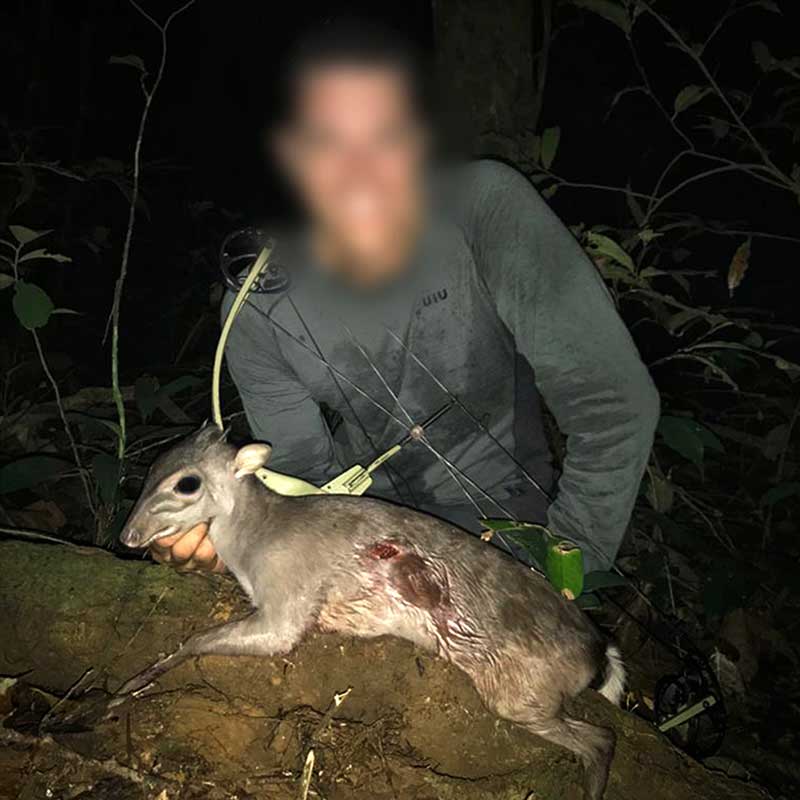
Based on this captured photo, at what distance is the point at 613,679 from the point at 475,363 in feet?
5.11

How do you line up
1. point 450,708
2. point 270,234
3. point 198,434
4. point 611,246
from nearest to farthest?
1. point 450,708
2. point 198,434
3. point 270,234
4. point 611,246

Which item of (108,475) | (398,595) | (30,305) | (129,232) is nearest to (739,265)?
(398,595)

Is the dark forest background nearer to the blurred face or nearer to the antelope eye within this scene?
the blurred face

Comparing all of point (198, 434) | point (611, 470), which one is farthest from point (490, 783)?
point (198, 434)

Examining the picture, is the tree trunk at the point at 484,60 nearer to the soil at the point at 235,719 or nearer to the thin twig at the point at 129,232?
the thin twig at the point at 129,232

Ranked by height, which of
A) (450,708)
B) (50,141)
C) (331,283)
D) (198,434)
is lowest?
(50,141)

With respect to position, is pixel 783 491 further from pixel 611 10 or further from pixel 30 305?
pixel 30 305

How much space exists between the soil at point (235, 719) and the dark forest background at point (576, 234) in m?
1.29

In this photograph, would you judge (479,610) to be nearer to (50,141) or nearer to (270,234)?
(270,234)

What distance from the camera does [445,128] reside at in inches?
136

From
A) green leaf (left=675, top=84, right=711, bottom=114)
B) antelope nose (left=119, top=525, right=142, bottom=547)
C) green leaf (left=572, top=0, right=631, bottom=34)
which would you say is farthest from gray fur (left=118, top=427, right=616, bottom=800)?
green leaf (left=572, top=0, right=631, bottom=34)

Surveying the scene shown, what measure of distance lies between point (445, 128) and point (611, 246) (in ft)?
3.32

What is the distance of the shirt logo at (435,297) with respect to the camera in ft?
11.3

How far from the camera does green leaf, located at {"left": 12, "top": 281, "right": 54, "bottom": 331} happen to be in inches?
140
